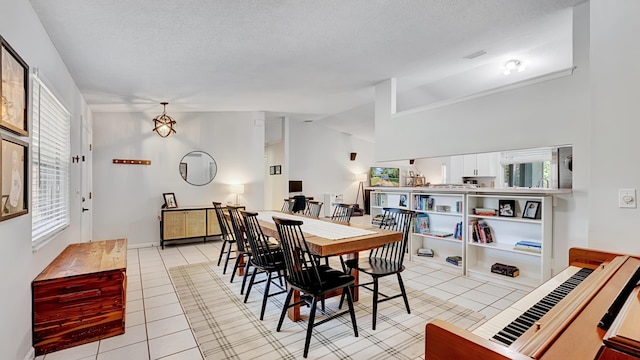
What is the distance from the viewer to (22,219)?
2033 mm

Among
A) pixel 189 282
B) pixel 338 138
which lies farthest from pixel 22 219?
pixel 338 138

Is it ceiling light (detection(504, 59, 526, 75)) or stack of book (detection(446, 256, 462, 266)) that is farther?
ceiling light (detection(504, 59, 526, 75))

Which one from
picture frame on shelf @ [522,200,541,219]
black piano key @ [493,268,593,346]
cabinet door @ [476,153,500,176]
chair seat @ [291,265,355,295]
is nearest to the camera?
black piano key @ [493,268,593,346]

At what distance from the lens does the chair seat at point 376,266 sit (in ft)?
8.49

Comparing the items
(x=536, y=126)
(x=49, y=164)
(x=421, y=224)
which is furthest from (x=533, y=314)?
(x=49, y=164)

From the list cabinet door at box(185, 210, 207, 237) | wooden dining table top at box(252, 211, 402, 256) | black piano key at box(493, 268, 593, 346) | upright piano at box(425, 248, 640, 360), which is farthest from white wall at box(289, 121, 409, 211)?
upright piano at box(425, 248, 640, 360)

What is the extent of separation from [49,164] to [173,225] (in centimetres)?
289

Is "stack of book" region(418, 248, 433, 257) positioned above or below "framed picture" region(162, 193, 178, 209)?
below

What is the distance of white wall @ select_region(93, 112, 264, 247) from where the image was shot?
17.8 feet

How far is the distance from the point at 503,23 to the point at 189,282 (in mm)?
4455

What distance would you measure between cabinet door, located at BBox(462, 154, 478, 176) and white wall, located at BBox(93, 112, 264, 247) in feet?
15.1

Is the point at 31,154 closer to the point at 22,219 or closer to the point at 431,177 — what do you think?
the point at 22,219

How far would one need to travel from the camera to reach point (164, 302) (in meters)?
3.14

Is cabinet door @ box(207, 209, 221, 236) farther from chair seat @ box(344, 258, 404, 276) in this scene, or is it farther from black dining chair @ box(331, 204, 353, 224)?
chair seat @ box(344, 258, 404, 276)
